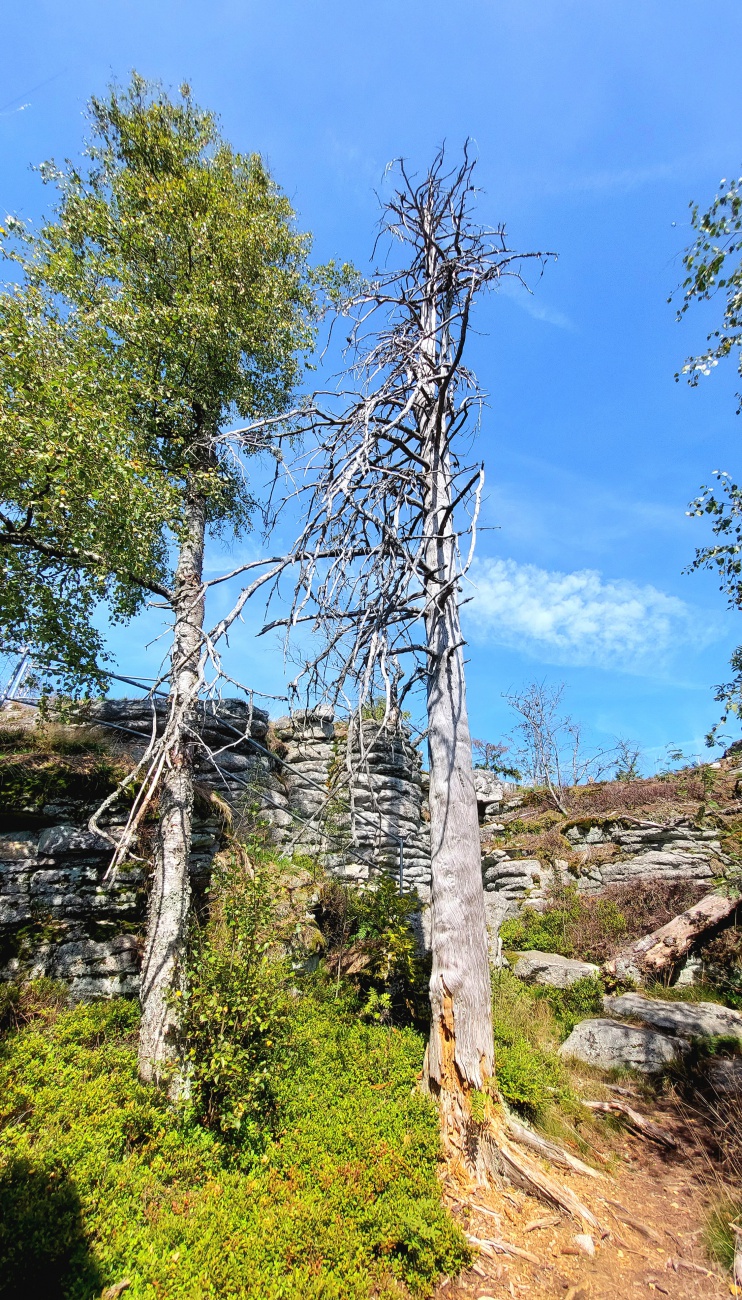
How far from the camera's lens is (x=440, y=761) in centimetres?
506

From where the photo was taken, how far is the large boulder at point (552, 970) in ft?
26.5

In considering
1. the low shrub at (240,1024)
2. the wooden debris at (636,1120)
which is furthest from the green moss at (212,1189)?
the wooden debris at (636,1120)

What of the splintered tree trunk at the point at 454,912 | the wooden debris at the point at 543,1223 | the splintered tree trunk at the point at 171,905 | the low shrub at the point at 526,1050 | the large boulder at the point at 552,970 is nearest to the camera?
the wooden debris at the point at 543,1223

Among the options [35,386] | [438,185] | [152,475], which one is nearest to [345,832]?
[152,475]

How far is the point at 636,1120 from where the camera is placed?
17.1 feet

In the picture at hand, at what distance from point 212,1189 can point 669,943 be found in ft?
23.9

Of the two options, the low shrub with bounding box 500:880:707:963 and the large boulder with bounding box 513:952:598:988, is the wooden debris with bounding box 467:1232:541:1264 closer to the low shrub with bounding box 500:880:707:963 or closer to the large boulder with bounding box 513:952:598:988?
the large boulder with bounding box 513:952:598:988

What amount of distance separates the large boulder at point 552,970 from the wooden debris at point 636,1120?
258 centimetres

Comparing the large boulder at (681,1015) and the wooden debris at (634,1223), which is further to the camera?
the large boulder at (681,1015)

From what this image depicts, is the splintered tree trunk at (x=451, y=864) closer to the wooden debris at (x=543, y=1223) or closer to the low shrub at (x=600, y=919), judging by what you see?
the wooden debris at (x=543, y=1223)

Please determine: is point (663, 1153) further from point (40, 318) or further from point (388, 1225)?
point (40, 318)

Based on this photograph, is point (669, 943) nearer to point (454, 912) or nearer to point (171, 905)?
point (454, 912)

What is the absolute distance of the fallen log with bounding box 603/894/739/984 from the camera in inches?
321

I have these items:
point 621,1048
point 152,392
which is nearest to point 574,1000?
point 621,1048
